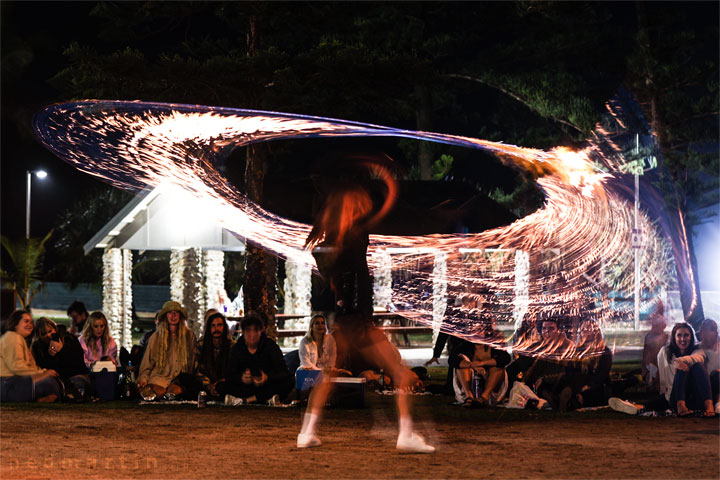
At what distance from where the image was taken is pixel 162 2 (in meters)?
20.0

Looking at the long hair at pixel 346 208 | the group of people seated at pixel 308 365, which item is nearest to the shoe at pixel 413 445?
the long hair at pixel 346 208

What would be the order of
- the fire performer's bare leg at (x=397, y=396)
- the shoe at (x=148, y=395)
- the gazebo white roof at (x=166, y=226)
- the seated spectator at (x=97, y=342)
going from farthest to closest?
the gazebo white roof at (x=166, y=226) < the seated spectator at (x=97, y=342) < the shoe at (x=148, y=395) < the fire performer's bare leg at (x=397, y=396)

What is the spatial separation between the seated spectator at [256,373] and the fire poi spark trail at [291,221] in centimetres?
128

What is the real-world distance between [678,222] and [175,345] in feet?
60.2

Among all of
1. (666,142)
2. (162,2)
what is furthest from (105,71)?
(666,142)

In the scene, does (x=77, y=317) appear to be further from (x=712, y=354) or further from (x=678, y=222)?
(x=678, y=222)

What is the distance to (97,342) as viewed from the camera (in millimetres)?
13688

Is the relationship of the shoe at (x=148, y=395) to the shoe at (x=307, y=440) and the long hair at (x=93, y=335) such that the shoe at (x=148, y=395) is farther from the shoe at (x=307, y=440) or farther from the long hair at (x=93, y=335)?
the shoe at (x=307, y=440)

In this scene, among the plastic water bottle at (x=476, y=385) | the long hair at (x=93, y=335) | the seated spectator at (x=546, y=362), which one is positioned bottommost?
the plastic water bottle at (x=476, y=385)

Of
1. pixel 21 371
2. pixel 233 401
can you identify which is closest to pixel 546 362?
pixel 233 401

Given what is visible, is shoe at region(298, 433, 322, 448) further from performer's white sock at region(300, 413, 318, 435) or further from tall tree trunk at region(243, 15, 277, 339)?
tall tree trunk at region(243, 15, 277, 339)

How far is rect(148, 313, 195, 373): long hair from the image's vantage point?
12641 mm

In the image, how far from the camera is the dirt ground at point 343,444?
7227mm

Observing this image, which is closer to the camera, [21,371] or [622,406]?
[622,406]
